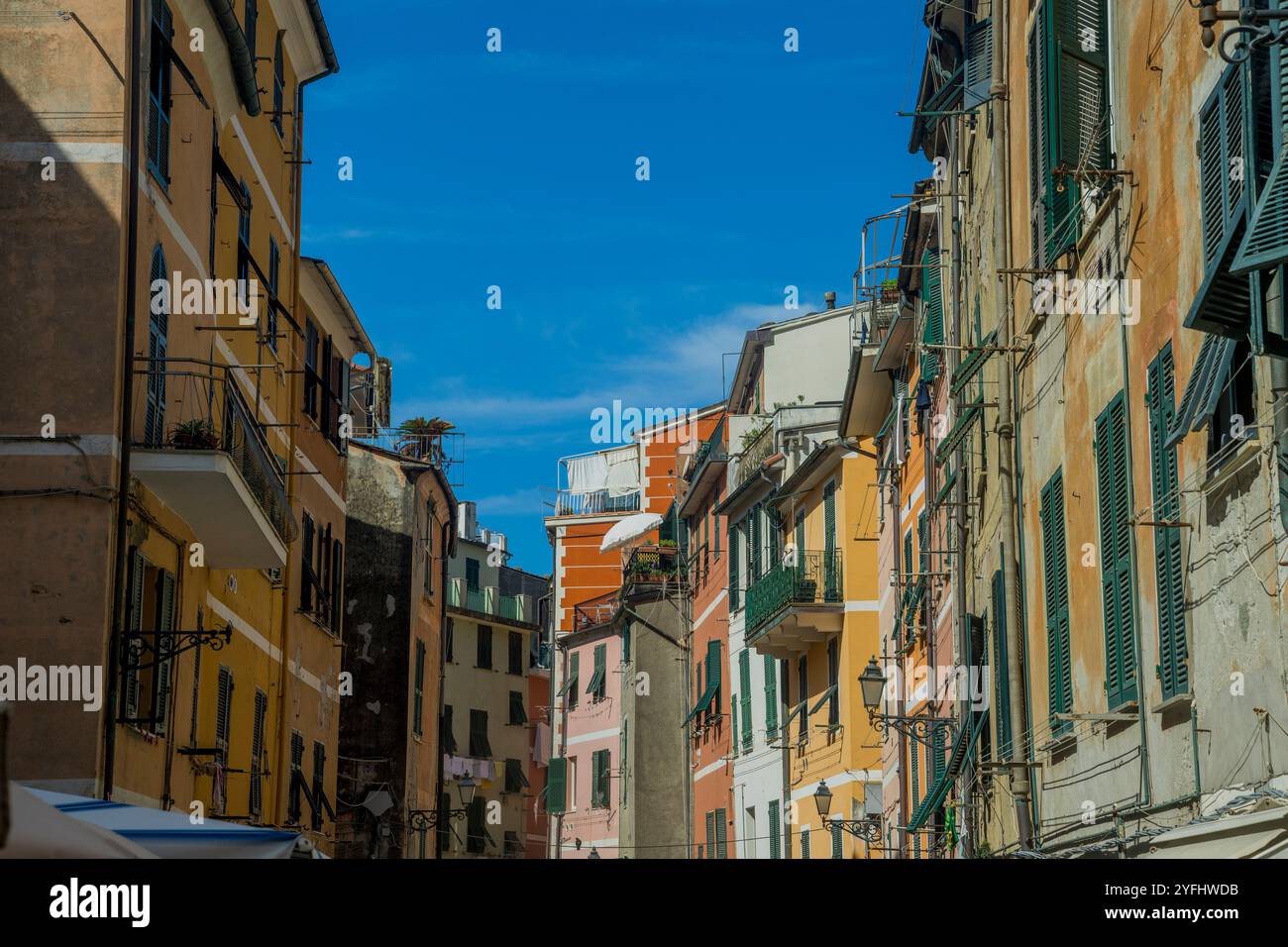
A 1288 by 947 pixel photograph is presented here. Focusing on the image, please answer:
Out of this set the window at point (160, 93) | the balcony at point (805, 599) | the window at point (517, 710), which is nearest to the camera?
the window at point (160, 93)

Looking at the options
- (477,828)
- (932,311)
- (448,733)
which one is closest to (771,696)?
(932,311)

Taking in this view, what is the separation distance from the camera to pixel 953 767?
21.2 meters

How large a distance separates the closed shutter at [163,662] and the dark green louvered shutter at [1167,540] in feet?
36.5

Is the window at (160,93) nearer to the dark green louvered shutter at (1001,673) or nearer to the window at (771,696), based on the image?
the dark green louvered shutter at (1001,673)

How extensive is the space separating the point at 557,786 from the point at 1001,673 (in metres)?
42.8

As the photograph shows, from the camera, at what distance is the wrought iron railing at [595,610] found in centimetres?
5834

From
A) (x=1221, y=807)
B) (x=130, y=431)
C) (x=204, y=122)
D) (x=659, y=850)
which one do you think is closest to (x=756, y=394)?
(x=659, y=850)

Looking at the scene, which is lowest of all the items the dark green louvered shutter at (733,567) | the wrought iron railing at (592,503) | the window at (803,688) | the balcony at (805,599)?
the window at (803,688)

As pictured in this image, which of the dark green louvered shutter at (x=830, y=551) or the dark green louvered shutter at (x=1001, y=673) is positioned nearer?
the dark green louvered shutter at (x=1001, y=673)

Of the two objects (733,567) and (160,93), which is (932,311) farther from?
(733,567)

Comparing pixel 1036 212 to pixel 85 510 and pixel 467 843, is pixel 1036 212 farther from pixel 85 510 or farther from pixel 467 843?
pixel 467 843

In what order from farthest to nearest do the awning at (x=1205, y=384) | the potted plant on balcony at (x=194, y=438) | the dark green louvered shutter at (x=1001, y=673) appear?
the potted plant on balcony at (x=194, y=438), the dark green louvered shutter at (x=1001, y=673), the awning at (x=1205, y=384)

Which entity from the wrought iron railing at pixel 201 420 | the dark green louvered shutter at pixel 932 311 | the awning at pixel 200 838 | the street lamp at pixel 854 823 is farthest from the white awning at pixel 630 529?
the awning at pixel 200 838
